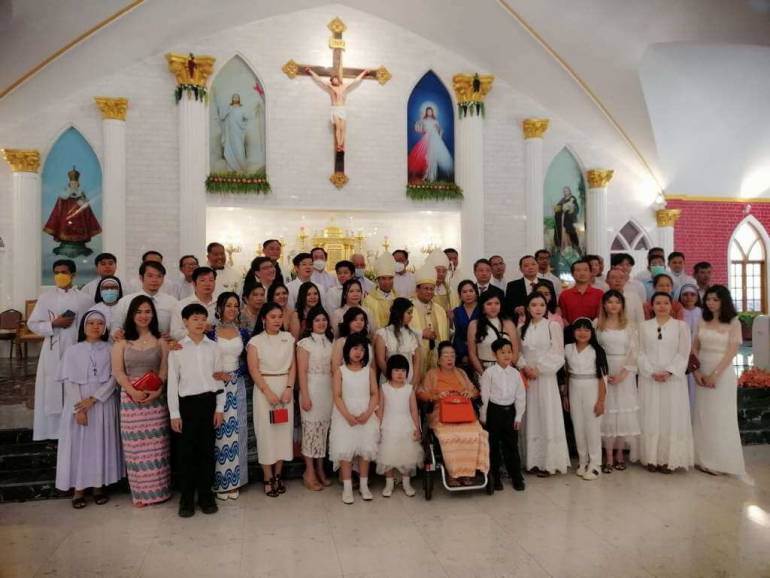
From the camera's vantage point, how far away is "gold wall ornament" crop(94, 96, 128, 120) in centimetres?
929

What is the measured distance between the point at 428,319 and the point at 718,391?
8.58 ft

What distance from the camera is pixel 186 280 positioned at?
5.83 metres

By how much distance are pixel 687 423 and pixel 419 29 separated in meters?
8.47

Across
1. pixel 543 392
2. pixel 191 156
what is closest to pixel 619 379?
pixel 543 392

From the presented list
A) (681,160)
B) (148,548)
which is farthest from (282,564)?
(681,160)

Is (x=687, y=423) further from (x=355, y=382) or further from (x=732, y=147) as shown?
(x=732, y=147)

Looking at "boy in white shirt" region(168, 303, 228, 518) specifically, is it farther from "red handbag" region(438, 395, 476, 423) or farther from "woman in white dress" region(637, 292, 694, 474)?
"woman in white dress" region(637, 292, 694, 474)

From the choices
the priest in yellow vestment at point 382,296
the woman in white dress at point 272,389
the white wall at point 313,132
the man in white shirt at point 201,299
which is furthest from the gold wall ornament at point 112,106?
the woman in white dress at point 272,389

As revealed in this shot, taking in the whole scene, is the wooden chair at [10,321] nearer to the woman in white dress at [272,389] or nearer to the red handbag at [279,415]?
the woman in white dress at [272,389]

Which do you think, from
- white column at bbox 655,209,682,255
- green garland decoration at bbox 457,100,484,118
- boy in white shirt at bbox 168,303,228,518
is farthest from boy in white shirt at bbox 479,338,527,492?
white column at bbox 655,209,682,255

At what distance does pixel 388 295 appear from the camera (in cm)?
530

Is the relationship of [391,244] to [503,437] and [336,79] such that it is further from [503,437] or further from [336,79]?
[503,437]

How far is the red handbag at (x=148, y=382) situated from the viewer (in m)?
4.08

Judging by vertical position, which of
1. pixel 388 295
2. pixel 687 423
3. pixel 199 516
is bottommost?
pixel 199 516
